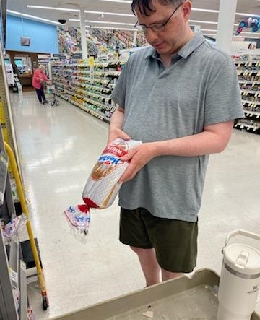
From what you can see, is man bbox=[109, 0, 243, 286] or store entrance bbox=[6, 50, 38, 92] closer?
man bbox=[109, 0, 243, 286]

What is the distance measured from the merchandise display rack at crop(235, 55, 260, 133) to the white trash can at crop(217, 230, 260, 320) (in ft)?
23.4

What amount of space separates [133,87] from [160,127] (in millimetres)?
257

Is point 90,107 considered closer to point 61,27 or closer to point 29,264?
point 29,264

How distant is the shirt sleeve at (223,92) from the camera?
3.40ft

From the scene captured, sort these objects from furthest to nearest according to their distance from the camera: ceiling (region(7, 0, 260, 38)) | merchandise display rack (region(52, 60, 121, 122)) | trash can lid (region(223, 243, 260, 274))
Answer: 1. ceiling (region(7, 0, 260, 38))
2. merchandise display rack (region(52, 60, 121, 122))
3. trash can lid (region(223, 243, 260, 274))

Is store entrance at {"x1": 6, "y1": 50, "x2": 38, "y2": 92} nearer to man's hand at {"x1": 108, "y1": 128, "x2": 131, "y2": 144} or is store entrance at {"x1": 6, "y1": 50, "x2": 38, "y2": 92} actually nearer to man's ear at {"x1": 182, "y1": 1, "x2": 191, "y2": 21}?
man's hand at {"x1": 108, "y1": 128, "x2": 131, "y2": 144}

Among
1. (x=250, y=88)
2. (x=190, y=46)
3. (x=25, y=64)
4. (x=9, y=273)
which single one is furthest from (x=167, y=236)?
A: (x=25, y=64)

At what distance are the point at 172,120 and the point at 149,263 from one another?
913 millimetres

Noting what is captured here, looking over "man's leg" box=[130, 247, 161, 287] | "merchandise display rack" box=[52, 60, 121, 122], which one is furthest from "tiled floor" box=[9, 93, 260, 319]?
"merchandise display rack" box=[52, 60, 121, 122]

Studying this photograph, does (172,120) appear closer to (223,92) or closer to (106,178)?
(223,92)

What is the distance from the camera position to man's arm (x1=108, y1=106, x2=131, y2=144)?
1.17m

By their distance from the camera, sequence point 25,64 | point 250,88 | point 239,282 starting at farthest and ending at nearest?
point 25,64 < point 250,88 < point 239,282

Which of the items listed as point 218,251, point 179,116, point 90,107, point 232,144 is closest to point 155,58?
point 179,116

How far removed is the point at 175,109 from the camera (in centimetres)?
111
